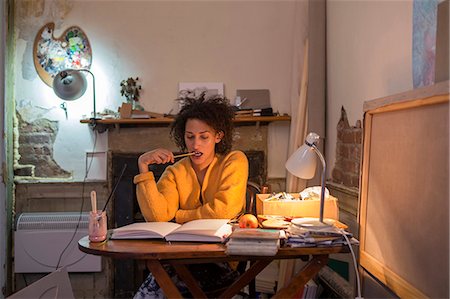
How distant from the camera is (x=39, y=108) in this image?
389cm

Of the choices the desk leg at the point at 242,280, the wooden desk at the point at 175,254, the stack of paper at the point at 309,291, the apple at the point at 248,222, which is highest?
the apple at the point at 248,222

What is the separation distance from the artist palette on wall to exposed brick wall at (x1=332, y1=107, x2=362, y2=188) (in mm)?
2132

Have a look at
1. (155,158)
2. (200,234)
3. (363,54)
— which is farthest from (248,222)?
(363,54)

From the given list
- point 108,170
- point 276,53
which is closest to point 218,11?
point 276,53

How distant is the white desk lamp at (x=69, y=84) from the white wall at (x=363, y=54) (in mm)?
1939

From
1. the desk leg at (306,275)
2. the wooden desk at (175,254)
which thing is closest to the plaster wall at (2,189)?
the wooden desk at (175,254)

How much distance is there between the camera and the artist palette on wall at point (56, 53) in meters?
3.87

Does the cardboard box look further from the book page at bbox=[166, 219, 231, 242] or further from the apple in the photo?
the book page at bbox=[166, 219, 231, 242]

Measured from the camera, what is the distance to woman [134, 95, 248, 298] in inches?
86.0

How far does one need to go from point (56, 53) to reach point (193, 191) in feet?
7.31

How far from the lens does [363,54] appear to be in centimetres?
287

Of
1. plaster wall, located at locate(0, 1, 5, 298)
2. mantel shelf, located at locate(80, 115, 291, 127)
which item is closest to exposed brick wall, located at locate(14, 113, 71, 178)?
plaster wall, located at locate(0, 1, 5, 298)

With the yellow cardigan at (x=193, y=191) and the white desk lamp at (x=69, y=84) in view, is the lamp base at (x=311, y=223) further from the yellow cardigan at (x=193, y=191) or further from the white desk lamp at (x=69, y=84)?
the white desk lamp at (x=69, y=84)

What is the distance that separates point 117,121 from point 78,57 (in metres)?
0.65
